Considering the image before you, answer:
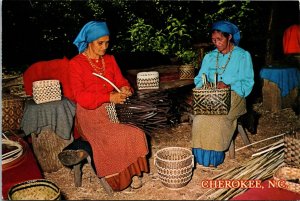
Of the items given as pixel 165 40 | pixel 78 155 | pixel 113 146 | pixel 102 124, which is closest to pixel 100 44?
pixel 102 124

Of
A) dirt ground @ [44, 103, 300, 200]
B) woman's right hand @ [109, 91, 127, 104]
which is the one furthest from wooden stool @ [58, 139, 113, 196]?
woman's right hand @ [109, 91, 127, 104]

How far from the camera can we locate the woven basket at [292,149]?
11.3ft

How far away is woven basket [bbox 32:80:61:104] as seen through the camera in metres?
4.39

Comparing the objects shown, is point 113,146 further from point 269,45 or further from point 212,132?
point 269,45

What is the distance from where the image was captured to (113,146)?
3.73m

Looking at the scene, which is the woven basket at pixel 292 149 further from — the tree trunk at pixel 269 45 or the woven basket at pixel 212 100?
the tree trunk at pixel 269 45

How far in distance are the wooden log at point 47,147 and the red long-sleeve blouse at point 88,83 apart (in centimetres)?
92

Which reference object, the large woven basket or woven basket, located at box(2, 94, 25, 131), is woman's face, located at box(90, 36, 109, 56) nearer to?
the large woven basket

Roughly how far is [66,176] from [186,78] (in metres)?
2.93

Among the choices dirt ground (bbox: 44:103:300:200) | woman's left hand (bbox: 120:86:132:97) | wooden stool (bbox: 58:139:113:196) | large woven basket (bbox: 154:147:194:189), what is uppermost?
woman's left hand (bbox: 120:86:132:97)

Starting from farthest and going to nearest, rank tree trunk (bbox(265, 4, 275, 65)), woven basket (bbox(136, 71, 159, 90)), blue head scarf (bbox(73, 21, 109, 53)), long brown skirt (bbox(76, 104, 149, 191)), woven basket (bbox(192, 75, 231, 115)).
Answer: tree trunk (bbox(265, 4, 275, 65)) < woven basket (bbox(136, 71, 159, 90)) < woven basket (bbox(192, 75, 231, 115)) < blue head scarf (bbox(73, 21, 109, 53)) < long brown skirt (bbox(76, 104, 149, 191))

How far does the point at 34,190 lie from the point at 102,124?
1295 mm

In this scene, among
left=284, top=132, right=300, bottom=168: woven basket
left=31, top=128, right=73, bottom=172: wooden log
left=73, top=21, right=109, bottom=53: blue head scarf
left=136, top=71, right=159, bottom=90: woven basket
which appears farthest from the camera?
left=136, top=71, right=159, bottom=90: woven basket

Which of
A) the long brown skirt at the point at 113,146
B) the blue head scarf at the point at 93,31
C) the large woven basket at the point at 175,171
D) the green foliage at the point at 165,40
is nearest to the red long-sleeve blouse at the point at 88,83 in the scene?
the long brown skirt at the point at 113,146
